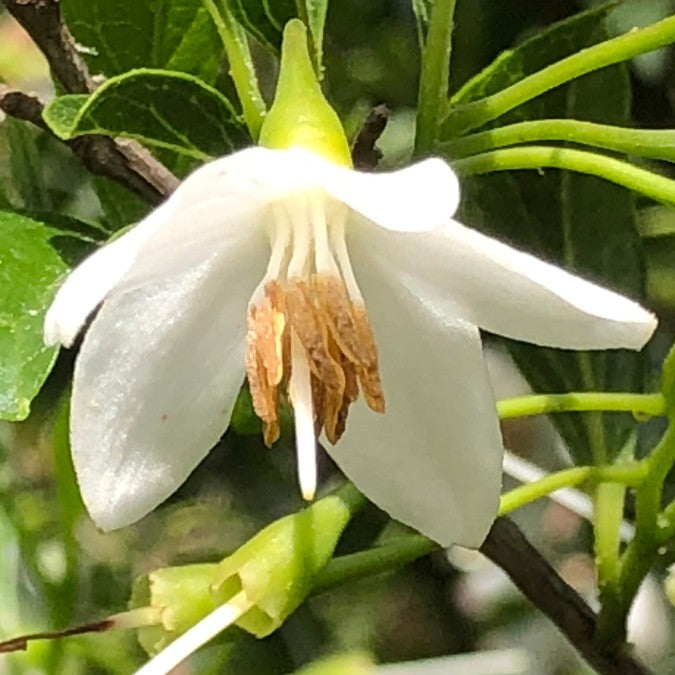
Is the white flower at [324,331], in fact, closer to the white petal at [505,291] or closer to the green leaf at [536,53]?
the white petal at [505,291]

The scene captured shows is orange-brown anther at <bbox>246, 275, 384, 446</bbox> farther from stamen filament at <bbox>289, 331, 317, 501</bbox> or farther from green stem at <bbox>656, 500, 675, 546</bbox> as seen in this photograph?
green stem at <bbox>656, 500, 675, 546</bbox>

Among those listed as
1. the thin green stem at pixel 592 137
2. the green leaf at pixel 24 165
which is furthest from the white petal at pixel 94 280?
the green leaf at pixel 24 165

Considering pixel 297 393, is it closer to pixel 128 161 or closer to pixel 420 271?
pixel 420 271

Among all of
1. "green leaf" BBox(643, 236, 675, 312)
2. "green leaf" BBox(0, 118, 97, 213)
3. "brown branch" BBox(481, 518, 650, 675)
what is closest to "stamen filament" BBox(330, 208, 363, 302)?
"brown branch" BBox(481, 518, 650, 675)

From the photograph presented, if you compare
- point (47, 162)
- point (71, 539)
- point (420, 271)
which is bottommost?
point (71, 539)

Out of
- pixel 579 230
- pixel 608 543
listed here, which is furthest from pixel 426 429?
pixel 579 230

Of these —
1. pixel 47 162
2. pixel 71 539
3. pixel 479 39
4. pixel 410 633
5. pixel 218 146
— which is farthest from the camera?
pixel 410 633

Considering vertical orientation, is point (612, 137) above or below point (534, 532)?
above

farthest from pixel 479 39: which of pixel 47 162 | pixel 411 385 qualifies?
pixel 411 385
